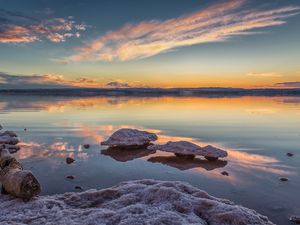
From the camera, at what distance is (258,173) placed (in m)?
11.5

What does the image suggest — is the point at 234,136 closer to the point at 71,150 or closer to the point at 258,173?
the point at 258,173

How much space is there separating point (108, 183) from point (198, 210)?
12.8 feet

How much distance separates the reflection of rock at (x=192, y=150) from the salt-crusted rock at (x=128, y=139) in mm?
1859

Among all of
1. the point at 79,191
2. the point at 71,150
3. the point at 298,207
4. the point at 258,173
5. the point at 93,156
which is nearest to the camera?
the point at 298,207

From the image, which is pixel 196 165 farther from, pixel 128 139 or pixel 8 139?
pixel 8 139

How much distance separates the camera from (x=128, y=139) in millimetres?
15828

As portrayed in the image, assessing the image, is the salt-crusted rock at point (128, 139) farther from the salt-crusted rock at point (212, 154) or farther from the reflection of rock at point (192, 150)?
the salt-crusted rock at point (212, 154)

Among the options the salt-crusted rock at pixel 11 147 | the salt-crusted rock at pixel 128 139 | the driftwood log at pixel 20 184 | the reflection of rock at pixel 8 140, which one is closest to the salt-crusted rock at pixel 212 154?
the salt-crusted rock at pixel 128 139

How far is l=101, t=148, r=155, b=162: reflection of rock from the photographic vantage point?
13801 mm

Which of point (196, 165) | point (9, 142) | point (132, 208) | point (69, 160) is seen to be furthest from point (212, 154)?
point (9, 142)

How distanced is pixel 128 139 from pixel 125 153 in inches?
51.0

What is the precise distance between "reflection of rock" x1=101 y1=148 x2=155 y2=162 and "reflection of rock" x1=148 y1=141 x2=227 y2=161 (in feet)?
3.19

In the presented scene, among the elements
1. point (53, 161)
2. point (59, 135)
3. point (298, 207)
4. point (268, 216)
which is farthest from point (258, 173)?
point (59, 135)

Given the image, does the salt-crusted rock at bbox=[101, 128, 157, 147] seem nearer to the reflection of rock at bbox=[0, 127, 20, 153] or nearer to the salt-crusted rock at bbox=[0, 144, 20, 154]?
the salt-crusted rock at bbox=[0, 144, 20, 154]
